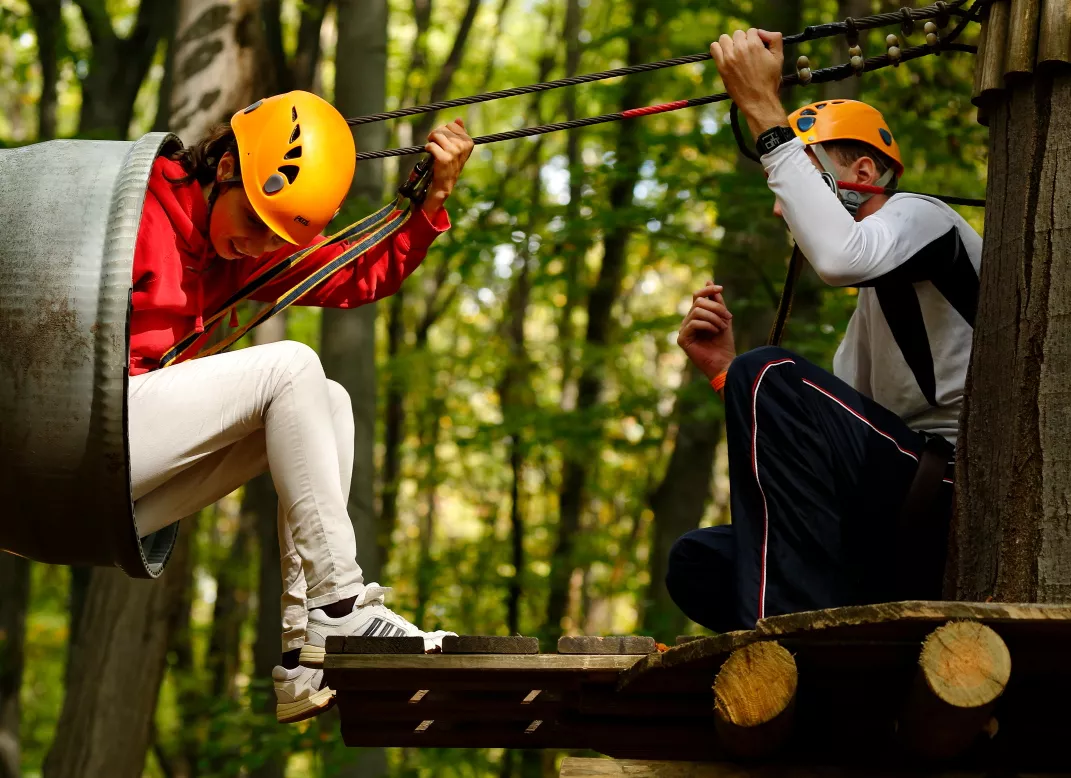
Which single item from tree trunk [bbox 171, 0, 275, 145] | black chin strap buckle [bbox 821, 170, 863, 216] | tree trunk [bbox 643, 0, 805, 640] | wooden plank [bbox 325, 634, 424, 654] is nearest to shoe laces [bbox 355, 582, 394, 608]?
wooden plank [bbox 325, 634, 424, 654]

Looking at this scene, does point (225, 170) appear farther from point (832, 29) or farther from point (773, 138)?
point (832, 29)

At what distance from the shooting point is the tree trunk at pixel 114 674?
6727mm

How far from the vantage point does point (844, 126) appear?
4117 millimetres

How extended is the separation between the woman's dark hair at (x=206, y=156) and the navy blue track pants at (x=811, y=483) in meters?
1.63

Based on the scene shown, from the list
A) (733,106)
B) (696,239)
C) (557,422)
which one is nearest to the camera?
(733,106)

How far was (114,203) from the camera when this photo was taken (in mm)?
3291

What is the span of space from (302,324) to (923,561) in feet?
45.4

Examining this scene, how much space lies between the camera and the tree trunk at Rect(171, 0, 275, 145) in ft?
22.3

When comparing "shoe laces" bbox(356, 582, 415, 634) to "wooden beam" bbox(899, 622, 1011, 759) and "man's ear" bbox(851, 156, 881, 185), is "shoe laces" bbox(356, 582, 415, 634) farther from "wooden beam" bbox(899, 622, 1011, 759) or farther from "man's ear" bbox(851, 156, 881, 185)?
"man's ear" bbox(851, 156, 881, 185)

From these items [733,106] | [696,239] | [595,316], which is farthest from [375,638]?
[595,316]

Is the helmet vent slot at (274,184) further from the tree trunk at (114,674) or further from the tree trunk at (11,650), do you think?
the tree trunk at (11,650)

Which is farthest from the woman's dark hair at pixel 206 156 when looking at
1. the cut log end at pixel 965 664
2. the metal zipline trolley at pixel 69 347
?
the cut log end at pixel 965 664

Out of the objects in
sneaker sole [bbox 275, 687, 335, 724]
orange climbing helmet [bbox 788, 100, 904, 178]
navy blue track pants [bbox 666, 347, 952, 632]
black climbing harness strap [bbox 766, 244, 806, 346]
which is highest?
orange climbing helmet [bbox 788, 100, 904, 178]

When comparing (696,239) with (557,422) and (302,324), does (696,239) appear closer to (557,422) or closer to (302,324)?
(557,422)
